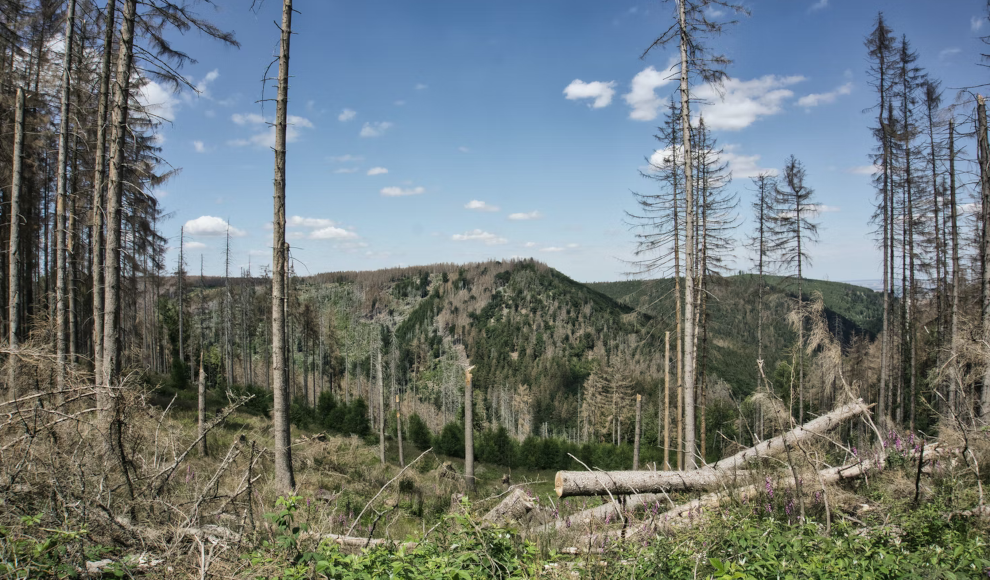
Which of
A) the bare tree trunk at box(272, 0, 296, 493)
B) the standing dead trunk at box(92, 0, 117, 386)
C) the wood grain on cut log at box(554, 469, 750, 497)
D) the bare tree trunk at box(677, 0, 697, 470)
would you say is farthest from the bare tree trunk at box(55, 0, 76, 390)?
the bare tree trunk at box(677, 0, 697, 470)

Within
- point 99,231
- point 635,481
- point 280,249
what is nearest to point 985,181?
point 635,481

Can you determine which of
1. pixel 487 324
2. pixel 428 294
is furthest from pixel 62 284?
pixel 428 294

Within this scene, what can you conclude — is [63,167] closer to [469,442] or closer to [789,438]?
[469,442]

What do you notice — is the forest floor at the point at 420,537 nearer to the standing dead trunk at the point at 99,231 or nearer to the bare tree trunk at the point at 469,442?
the standing dead trunk at the point at 99,231

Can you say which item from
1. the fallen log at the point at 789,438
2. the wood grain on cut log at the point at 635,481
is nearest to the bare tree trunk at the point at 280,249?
the wood grain on cut log at the point at 635,481

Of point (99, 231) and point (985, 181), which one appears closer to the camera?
point (99, 231)

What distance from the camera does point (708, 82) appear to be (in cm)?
1007

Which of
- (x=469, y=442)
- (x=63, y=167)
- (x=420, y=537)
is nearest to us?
(x=420, y=537)

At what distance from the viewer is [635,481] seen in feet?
19.3

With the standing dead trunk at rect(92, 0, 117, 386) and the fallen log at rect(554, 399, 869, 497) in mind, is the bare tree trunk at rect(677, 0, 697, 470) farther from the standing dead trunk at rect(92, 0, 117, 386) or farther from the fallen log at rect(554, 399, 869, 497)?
the standing dead trunk at rect(92, 0, 117, 386)

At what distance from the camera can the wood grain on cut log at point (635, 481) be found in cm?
546

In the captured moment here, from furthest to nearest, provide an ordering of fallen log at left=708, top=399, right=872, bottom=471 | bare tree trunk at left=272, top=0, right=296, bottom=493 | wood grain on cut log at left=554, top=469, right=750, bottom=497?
bare tree trunk at left=272, top=0, right=296, bottom=493
fallen log at left=708, top=399, right=872, bottom=471
wood grain on cut log at left=554, top=469, right=750, bottom=497

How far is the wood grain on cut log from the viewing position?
5.46 metres

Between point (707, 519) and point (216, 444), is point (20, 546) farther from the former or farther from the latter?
point (216, 444)
